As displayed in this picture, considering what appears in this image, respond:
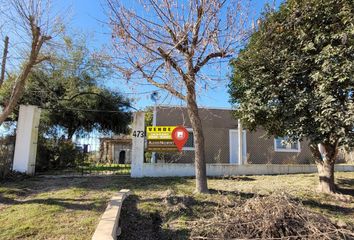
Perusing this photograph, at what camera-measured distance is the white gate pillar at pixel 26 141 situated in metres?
10.0

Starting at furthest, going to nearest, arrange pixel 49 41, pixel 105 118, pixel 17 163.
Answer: pixel 105 118, pixel 17 163, pixel 49 41

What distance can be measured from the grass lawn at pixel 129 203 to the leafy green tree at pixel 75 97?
611 centimetres

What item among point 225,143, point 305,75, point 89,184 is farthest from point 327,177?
point 225,143

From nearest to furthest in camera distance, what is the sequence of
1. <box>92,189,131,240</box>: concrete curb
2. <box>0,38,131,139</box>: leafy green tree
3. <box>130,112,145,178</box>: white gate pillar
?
<box>92,189,131,240</box>: concrete curb
<box>130,112,145,178</box>: white gate pillar
<box>0,38,131,139</box>: leafy green tree

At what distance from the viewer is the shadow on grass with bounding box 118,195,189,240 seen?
502cm

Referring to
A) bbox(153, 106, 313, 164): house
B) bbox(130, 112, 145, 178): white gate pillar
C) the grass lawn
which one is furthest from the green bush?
bbox(153, 106, 313, 164): house

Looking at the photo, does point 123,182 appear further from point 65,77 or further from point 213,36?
point 65,77

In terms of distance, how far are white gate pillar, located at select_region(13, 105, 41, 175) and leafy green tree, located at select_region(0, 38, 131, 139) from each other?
3249 millimetres

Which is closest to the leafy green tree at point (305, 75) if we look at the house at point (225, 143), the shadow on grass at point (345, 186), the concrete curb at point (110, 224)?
the shadow on grass at point (345, 186)

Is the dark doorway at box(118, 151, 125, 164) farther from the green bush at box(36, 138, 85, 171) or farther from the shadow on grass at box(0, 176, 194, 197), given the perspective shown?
the shadow on grass at box(0, 176, 194, 197)

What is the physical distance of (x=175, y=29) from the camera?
22.0 feet

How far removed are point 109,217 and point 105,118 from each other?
12.3 metres

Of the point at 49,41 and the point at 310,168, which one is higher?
the point at 49,41

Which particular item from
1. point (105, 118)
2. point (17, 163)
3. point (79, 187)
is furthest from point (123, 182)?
point (105, 118)
